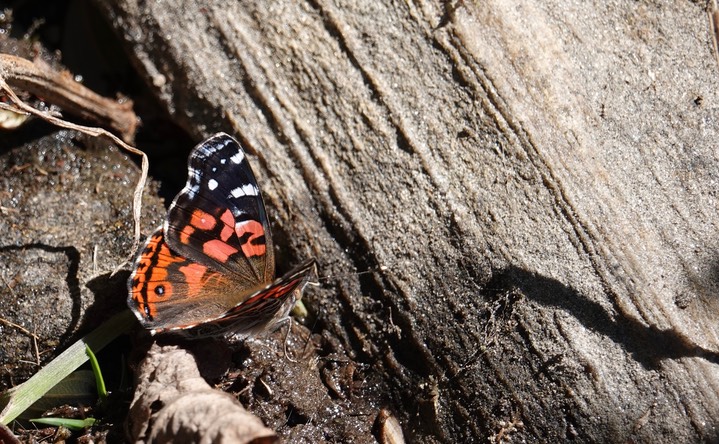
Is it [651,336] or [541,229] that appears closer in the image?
[651,336]

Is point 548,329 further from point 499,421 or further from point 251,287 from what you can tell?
point 251,287

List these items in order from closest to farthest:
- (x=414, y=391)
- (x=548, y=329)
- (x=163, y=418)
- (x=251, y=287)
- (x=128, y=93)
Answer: (x=163, y=418)
(x=548, y=329)
(x=414, y=391)
(x=251, y=287)
(x=128, y=93)

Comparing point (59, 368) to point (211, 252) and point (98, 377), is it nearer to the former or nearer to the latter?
point (98, 377)

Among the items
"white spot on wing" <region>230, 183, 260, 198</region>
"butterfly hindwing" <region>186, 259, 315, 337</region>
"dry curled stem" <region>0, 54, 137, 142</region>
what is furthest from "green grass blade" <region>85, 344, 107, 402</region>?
"dry curled stem" <region>0, 54, 137, 142</region>

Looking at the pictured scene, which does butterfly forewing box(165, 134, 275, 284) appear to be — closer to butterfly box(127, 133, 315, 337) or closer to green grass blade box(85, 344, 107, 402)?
butterfly box(127, 133, 315, 337)

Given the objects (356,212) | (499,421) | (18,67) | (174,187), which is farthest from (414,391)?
(18,67)

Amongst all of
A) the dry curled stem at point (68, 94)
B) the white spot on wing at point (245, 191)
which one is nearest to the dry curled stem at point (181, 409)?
the white spot on wing at point (245, 191)
